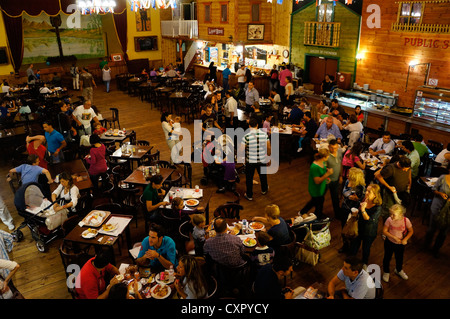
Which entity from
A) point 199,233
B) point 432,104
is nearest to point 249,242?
point 199,233

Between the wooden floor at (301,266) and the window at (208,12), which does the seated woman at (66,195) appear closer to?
the wooden floor at (301,266)

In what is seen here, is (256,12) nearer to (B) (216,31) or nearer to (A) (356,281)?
(B) (216,31)

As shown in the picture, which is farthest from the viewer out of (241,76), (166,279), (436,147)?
(241,76)

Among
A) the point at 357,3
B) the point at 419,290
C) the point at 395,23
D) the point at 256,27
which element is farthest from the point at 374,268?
the point at 256,27

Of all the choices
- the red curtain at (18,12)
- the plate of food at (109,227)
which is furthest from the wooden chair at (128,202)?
the red curtain at (18,12)

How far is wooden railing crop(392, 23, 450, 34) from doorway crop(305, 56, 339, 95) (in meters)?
3.12

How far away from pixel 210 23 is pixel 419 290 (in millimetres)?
15695

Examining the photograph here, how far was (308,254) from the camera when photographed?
5438mm

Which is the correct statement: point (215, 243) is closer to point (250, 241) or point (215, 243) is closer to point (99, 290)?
point (250, 241)

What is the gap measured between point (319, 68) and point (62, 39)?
16.4 m

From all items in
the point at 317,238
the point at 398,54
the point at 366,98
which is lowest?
the point at 317,238

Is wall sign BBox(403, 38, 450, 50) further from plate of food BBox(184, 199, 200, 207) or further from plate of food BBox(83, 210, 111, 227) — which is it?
plate of food BBox(83, 210, 111, 227)

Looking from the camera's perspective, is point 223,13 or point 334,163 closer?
point 334,163

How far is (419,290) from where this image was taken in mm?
5254
